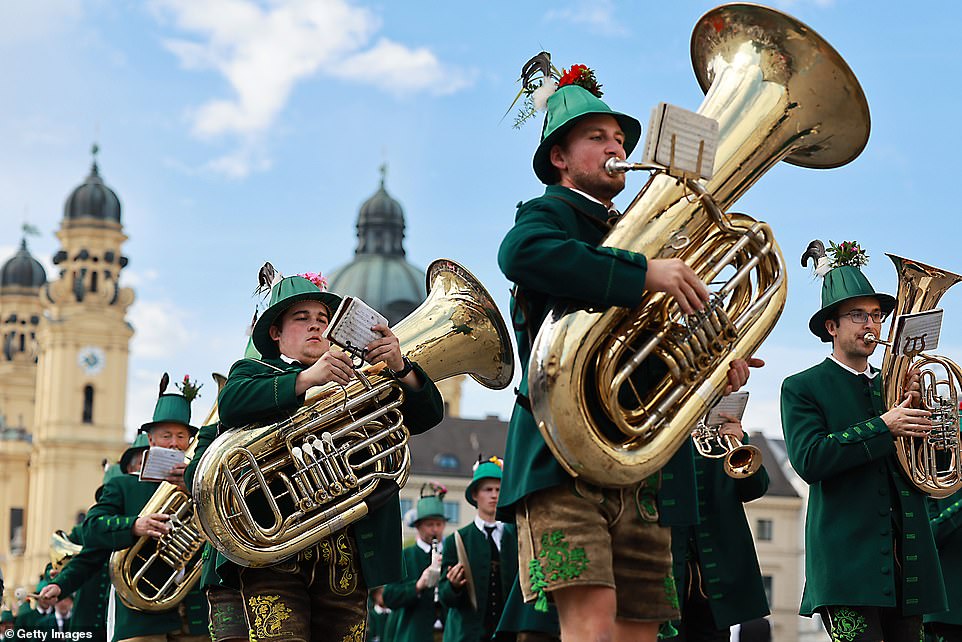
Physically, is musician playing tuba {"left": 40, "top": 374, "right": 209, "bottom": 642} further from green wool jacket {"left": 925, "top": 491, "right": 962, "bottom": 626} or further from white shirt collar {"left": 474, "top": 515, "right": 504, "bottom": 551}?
green wool jacket {"left": 925, "top": 491, "right": 962, "bottom": 626}

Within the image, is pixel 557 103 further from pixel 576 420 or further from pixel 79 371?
pixel 79 371

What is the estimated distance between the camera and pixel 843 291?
320 inches

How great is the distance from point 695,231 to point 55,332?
299ft

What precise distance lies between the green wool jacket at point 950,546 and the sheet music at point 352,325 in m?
4.19

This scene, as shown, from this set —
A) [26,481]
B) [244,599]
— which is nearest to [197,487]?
[244,599]

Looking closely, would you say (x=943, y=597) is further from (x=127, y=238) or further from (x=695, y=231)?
(x=127, y=238)

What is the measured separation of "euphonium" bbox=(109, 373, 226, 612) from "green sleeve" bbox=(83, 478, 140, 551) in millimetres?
136

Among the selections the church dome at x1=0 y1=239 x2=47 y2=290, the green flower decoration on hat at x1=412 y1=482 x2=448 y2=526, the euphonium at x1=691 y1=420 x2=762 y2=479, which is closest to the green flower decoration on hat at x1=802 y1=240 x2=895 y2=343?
the euphonium at x1=691 y1=420 x2=762 y2=479

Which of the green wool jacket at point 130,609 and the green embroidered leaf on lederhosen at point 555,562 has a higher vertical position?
the green wool jacket at point 130,609

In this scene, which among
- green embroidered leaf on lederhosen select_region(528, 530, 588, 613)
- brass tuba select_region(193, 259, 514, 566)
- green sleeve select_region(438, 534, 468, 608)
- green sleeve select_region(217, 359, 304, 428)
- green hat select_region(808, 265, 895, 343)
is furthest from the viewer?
green sleeve select_region(438, 534, 468, 608)

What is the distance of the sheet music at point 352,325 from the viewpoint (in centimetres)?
665

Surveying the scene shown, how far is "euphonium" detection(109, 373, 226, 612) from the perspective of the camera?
995 cm

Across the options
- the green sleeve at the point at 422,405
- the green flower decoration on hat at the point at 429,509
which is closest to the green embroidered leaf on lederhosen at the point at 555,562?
the green sleeve at the point at 422,405

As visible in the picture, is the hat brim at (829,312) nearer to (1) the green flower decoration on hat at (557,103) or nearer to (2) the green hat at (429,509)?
(1) the green flower decoration on hat at (557,103)
